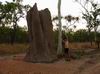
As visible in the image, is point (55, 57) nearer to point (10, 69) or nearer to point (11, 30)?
point (10, 69)

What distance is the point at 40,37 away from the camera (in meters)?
21.9

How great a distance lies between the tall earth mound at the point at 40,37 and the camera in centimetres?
2162

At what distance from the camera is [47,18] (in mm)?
23328

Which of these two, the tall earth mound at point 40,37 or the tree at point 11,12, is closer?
the tall earth mound at point 40,37

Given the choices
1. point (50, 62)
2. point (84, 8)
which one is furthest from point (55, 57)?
point (84, 8)

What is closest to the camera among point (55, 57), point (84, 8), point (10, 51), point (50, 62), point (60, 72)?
point (60, 72)

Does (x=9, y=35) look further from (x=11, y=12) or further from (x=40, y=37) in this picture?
(x=40, y=37)

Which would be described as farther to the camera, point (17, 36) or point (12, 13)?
point (17, 36)

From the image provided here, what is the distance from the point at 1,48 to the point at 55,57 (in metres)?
13.9

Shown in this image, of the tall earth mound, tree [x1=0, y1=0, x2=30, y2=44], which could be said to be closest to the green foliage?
tree [x1=0, y1=0, x2=30, y2=44]

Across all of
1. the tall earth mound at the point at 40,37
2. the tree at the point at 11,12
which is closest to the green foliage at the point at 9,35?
the tree at the point at 11,12

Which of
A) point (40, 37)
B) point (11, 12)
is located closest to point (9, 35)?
point (11, 12)

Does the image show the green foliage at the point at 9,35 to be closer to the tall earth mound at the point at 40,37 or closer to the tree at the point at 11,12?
the tree at the point at 11,12

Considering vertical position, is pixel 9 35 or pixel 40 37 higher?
pixel 9 35
